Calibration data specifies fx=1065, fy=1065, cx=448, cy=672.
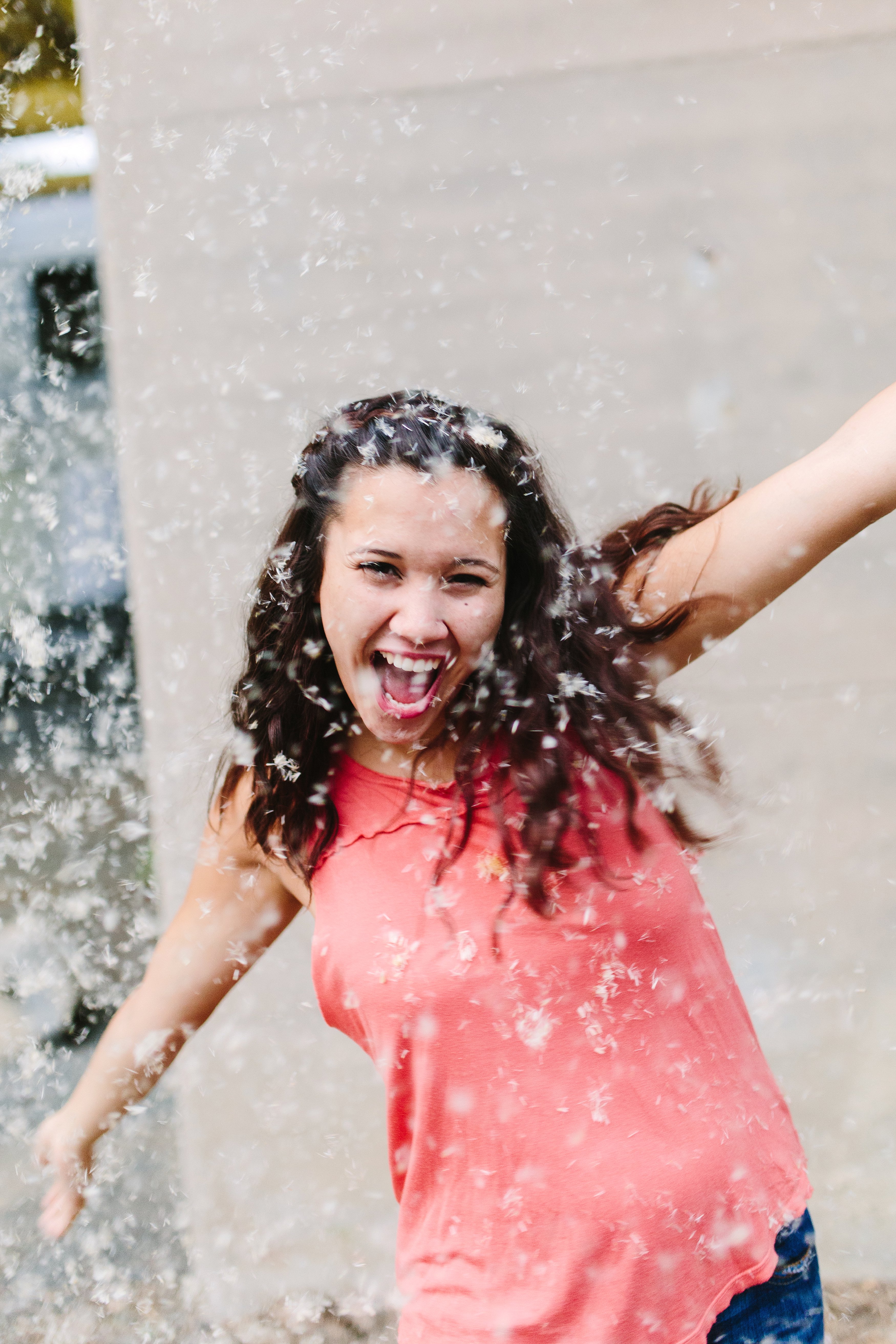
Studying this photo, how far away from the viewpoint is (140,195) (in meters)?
2.98

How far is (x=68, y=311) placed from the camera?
→ 4.44 m

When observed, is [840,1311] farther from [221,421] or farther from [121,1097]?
[221,421]

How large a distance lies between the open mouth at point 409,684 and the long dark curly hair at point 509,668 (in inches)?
3.0

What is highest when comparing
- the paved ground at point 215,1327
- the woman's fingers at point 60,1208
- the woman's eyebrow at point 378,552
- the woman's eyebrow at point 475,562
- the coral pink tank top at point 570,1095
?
the woman's eyebrow at point 378,552

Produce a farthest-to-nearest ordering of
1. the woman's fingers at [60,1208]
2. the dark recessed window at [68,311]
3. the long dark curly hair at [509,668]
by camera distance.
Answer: the dark recessed window at [68,311]
the woman's fingers at [60,1208]
the long dark curly hair at [509,668]

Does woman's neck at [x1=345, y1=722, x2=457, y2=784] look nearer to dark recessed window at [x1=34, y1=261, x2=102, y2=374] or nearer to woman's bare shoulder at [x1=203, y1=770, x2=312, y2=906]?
woman's bare shoulder at [x1=203, y1=770, x2=312, y2=906]

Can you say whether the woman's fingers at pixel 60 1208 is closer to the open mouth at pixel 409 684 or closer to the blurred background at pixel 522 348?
the open mouth at pixel 409 684

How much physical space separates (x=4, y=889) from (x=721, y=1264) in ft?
11.6

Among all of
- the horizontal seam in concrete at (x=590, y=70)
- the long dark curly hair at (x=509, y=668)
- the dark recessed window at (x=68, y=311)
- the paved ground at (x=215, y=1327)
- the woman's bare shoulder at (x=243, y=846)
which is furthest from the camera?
the dark recessed window at (x=68, y=311)

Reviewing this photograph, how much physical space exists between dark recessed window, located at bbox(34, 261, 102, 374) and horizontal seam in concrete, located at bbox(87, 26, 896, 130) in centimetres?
130

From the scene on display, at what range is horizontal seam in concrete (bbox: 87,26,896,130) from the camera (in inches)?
115

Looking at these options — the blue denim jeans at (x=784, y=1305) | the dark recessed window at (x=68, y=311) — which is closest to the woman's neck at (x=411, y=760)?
the blue denim jeans at (x=784, y=1305)

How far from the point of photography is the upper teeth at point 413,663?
152 centimetres

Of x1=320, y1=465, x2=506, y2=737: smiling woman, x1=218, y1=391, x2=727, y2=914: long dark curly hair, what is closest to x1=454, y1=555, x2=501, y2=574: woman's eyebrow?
x1=320, y1=465, x2=506, y2=737: smiling woman
